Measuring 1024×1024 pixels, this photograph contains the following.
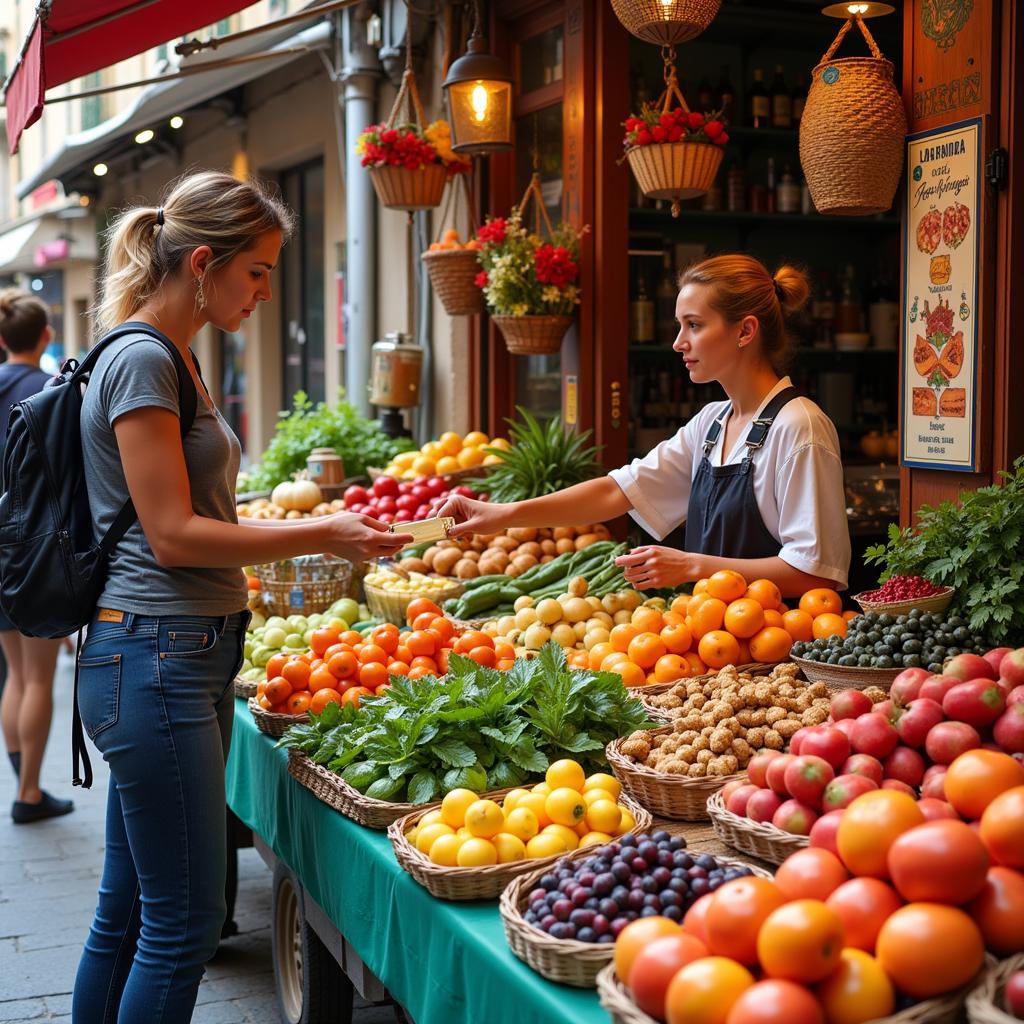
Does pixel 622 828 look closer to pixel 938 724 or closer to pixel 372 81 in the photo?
pixel 938 724

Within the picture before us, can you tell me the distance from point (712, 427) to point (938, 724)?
2093 millimetres

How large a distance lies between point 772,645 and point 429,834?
1.36 m

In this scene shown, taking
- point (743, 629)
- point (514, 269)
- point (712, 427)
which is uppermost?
point (514, 269)

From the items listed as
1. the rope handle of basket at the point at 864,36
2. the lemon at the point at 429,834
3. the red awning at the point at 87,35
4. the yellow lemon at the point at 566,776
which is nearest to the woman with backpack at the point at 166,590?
the lemon at the point at 429,834

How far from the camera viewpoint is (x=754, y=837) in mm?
2238

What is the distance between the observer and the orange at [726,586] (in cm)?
354

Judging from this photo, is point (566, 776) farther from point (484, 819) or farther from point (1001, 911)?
point (1001, 911)

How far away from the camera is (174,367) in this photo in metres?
2.60

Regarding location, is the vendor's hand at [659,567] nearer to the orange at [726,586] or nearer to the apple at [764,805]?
the orange at [726,586]

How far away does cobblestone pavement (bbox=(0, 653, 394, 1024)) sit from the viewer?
13.4 ft

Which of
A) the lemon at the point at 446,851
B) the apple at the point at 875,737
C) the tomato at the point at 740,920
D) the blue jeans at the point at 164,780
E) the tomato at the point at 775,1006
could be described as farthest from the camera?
the blue jeans at the point at 164,780

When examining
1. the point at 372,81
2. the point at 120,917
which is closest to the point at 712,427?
the point at 120,917

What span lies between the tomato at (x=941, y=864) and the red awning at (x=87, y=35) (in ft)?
14.1

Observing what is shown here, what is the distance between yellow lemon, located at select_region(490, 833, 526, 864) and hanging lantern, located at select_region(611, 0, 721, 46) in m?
3.11
